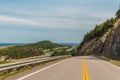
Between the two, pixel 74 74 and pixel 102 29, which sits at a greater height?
pixel 102 29

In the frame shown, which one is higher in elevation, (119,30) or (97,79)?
(119,30)

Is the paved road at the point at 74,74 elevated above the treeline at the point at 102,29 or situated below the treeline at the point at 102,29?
below

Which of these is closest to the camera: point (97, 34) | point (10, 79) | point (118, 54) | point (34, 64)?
point (10, 79)

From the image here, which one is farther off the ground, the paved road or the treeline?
the treeline

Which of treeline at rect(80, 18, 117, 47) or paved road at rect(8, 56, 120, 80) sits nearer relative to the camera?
paved road at rect(8, 56, 120, 80)

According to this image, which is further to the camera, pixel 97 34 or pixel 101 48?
pixel 97 34

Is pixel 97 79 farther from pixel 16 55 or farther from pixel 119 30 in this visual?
pixel 16 55

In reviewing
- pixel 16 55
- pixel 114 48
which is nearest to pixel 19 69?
pixel 114 48

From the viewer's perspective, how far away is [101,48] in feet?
307

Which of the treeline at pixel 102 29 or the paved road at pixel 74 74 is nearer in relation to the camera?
the paved road at pixel 74 74

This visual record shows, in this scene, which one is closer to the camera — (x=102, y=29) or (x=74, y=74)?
(x=74, y=74)

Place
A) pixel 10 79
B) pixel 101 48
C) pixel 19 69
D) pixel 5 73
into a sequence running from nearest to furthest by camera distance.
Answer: pixel 10 79, pixel 5 73, pixel 19 69, pixel 101 48

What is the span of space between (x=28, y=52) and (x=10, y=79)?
83.0 m

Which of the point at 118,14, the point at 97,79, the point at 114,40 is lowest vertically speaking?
the point at 97,79
